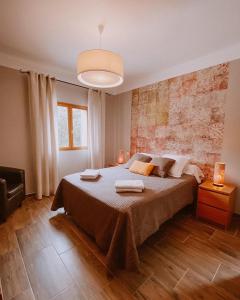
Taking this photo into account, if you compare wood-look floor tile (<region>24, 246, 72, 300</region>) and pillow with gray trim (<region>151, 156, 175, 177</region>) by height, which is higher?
pillow with gray trim (<region>151, 156, 175, 177</region>)

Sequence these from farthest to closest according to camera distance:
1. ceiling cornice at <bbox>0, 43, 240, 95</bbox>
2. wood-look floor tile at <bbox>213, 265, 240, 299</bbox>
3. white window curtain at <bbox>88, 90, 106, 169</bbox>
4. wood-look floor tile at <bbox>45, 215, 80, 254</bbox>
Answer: white window curtain at <bbox>88, 90, 106, 169</bbox>, ceiling cornice at <bbox>0, 43, 240, 95</bbox>, wood-look floor tile at <bbox>45, 215, 80, 254</bbox>, wood-look floor tile at <bbox>213, 265, 240, 299</bbox>

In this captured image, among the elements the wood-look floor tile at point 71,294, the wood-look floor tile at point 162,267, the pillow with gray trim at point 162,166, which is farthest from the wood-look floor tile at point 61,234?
the pillow with gray trim at point 162,166

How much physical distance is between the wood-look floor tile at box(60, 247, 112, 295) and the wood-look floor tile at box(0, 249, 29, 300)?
357 mm

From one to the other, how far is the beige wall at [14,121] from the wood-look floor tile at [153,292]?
2705 mm

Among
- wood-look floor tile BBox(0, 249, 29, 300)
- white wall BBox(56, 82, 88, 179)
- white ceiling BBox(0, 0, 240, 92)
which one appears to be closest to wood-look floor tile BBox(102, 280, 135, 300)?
wood-look floor tile BBox(0, 249, 29, 300)

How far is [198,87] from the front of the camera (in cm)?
260

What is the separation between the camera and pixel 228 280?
1352mm

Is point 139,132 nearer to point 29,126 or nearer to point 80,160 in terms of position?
point 80,160

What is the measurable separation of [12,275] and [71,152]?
2474 mm

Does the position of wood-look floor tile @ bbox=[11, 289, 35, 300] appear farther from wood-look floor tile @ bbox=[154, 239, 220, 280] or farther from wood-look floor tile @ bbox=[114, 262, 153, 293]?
wood-look floor tile @ bbox=[154, 239, 220, 280]

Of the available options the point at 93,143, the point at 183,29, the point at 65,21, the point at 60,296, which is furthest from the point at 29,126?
the point at 183,29

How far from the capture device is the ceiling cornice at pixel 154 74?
230 centimetres

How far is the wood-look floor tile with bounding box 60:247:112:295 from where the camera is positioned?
1.28 m

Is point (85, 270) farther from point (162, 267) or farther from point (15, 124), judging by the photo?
point (15, 124)
